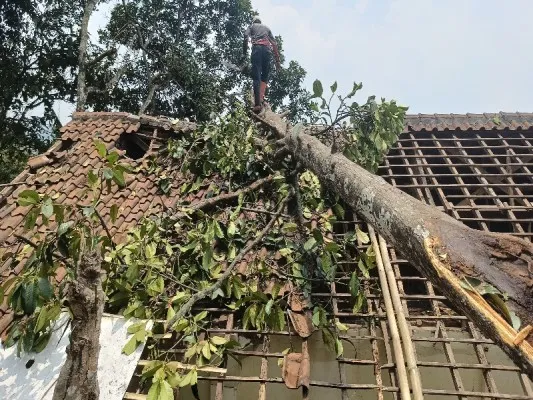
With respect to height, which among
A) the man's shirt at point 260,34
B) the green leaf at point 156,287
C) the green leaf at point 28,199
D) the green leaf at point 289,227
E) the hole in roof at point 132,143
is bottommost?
the green leaf at point 28,199

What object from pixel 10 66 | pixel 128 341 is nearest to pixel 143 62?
pixel 10 66

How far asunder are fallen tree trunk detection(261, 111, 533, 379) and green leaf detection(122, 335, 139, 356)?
1.85m

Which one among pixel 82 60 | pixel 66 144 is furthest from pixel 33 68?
pixel 66 144

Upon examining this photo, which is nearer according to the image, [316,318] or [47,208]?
[47,208]

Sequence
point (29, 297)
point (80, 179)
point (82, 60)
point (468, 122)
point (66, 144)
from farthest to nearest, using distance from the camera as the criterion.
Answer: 1. point (82, 60)
2. point (468, 122)
3. point (66, 144)
4. point (80, 179)
5. point (29, 297)

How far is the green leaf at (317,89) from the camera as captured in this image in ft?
13.3

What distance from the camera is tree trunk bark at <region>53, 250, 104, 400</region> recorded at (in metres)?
1.65

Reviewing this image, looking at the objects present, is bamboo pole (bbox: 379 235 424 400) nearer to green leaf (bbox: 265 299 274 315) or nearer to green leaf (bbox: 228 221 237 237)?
green leaf (bbox: 265 299 274 315)

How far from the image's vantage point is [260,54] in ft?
21.5

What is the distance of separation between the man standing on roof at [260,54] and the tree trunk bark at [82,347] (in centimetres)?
495

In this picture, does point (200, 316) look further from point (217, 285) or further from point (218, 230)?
point (218, 230)

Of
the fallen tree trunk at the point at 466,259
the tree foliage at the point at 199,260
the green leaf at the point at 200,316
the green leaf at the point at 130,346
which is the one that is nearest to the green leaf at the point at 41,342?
the tree foliage at the point at 199,260

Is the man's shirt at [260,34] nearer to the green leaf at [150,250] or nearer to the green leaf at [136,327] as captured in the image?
the green leaf at [150,250]

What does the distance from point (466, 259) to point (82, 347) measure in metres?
1.58
